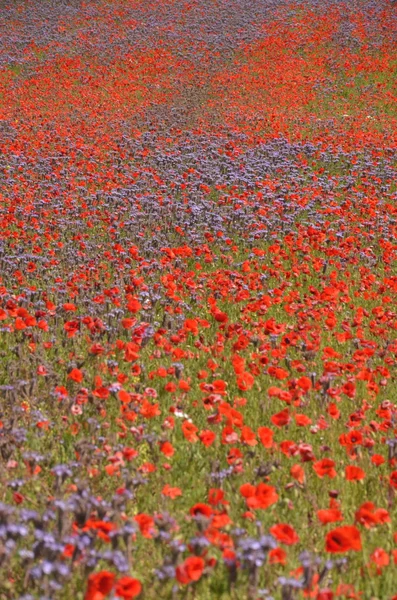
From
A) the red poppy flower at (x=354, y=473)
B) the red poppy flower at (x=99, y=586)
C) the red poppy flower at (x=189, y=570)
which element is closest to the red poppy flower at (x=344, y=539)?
the red poppy flower at (x=189, y=570)

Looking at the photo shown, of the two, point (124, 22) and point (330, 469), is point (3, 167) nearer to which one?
point (330, 469)

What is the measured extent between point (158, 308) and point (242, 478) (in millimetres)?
3223

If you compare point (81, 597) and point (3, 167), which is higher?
point (81, 597)

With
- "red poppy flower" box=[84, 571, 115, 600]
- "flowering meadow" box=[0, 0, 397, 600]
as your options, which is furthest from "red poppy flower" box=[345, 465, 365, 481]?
"red poppy flower" box=[84, 571, 115, 600]

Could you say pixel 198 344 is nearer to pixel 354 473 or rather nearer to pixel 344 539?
pixel 354 473

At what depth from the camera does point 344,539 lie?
8.59 feet

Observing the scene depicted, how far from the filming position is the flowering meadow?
9.59 ft

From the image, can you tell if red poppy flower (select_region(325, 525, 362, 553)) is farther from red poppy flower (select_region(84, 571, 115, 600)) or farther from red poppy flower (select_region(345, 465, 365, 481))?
red poppy flower (select_region(84, 571, 115, 600))

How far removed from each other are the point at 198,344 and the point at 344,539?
298 centimetres

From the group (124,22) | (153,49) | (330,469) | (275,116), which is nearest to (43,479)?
(330,469)

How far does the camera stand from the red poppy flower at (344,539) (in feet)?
8.48

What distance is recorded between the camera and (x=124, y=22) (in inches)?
1251

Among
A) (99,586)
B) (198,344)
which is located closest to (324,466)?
(99,586)

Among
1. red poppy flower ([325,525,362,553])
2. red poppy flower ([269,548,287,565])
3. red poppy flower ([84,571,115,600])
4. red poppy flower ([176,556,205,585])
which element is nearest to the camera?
red poppy flower ([84,571,115,600])
